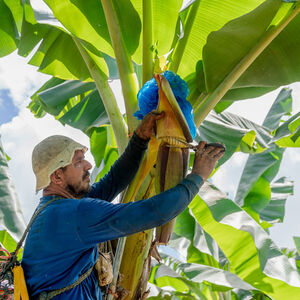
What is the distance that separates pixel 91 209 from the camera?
888 mm

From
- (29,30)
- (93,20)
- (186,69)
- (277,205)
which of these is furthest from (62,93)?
(277,205)

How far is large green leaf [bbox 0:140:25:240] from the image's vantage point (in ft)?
6.68

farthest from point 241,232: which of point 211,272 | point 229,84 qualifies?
point 229,84

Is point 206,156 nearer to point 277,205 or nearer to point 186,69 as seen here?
point 186,69

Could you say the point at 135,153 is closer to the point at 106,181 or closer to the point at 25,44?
the point at 106,181

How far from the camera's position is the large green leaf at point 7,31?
2125 mm

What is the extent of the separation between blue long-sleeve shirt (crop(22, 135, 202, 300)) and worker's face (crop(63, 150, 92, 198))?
0.07m

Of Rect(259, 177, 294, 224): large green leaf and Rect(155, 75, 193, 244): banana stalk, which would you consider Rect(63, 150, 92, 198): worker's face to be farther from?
Rect(259, 177, 294, 224): large green leaf

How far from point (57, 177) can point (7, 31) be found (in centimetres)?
149

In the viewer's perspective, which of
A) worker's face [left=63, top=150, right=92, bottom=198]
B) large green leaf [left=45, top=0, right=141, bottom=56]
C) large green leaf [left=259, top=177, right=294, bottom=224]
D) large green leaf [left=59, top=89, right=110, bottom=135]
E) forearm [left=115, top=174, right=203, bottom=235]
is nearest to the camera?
forearm [left=115, top=174, right=203, bottom=235]

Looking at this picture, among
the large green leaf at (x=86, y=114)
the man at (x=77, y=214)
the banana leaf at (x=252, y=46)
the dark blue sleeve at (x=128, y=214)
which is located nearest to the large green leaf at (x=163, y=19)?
the banana leaf at (x=252, y=46)

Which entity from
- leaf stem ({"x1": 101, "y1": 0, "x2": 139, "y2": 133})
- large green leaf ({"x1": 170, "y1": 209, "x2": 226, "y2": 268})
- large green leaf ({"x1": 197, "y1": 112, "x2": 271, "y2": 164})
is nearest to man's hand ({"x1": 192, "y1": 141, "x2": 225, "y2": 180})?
leaf stem ({"x1": 101, "y1": 0, "x2": 139, "y2": 133})

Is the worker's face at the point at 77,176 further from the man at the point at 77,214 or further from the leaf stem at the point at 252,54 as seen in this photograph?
the leaf stem at the point at 252,54

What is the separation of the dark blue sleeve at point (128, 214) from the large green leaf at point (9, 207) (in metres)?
1.25
